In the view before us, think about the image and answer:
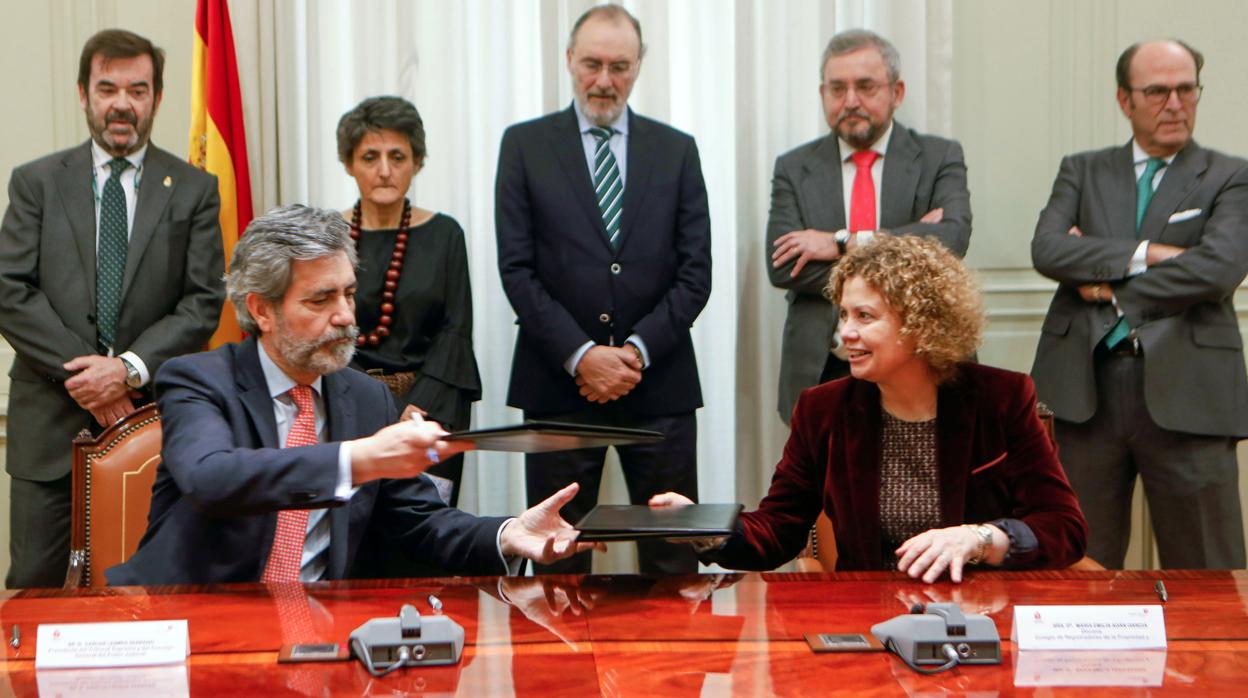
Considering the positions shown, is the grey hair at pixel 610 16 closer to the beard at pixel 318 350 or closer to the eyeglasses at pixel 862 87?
the eyeglasses at pixel 862 87

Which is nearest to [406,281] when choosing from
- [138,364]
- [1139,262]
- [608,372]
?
[608,372]

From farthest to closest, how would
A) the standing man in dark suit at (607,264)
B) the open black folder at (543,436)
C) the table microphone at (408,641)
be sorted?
the standing man in dark suit at (607,264)
the open black folder at (543,436)
the table microphone at (408,641)

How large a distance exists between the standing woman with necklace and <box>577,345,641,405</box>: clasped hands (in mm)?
354

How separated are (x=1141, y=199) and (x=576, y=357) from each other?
1855mm

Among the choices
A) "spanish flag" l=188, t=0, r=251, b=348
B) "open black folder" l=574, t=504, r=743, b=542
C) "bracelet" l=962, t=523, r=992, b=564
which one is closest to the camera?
"open black folder" l=574, t=504, r=743, b=542

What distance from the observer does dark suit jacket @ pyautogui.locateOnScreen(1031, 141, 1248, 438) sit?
400cm

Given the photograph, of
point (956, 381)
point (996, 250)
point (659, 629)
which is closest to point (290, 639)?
point (659, 629)

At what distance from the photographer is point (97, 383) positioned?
3895mm

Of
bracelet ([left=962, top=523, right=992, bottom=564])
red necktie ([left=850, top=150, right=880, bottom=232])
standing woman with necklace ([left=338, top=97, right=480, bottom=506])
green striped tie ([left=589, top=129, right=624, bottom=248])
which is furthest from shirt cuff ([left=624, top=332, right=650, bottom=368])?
bracelet ([left=962, top=523, right=992, bottom=564])

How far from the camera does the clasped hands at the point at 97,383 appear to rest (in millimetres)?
3895

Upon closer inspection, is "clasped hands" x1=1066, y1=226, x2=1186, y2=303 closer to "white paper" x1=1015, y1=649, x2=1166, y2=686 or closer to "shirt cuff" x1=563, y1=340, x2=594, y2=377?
"shirt cuff" x1=563, y1=340, x2=594, y2=377

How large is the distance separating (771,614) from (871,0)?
3288 mm

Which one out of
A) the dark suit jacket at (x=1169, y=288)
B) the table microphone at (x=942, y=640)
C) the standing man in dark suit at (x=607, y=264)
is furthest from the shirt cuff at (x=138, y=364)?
the dark suit jacket at (x=1169, y=288)

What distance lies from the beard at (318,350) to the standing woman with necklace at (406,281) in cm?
122
